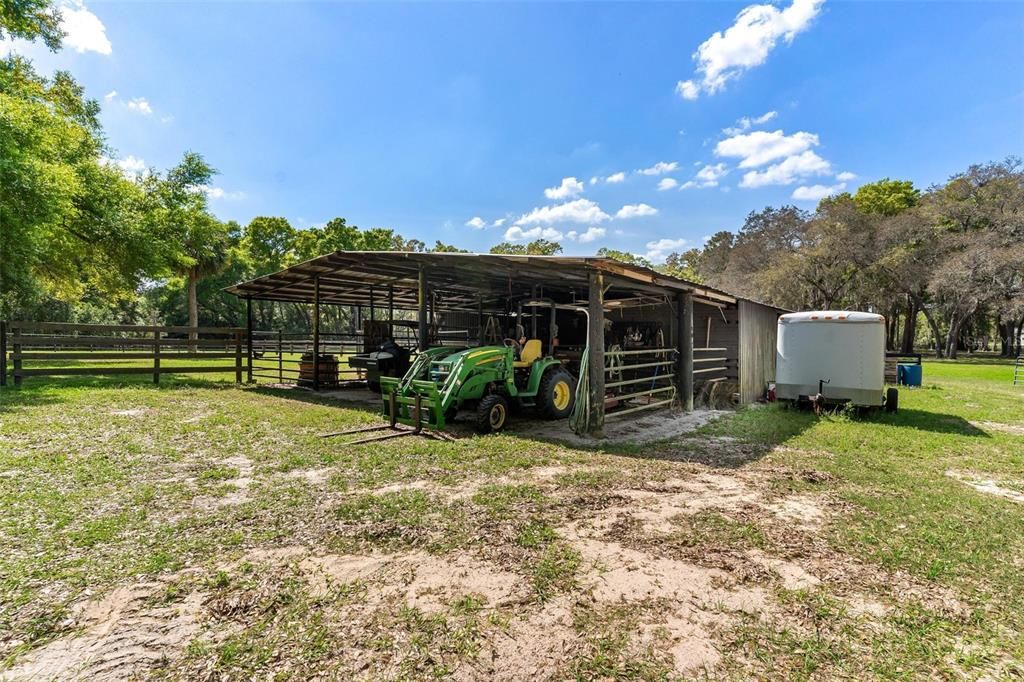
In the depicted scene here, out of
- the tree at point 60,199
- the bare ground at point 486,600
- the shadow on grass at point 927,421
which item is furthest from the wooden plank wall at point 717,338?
the tree at point 60,199

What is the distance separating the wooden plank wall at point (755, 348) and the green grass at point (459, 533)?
4113 millimetres

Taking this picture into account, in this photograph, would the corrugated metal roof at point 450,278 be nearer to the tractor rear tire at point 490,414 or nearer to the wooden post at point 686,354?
the wooden post at point 686,354

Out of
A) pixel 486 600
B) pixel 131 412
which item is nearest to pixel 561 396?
pixel 486 600

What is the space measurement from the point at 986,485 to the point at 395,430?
21.9 feet

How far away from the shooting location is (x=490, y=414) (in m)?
6.58

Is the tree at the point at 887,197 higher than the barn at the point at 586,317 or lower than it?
higher

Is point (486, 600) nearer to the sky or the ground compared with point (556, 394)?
nearer to the ground

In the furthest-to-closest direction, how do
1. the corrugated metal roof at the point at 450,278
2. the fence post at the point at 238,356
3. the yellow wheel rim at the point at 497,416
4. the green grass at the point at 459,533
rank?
the fence post at the point at 238,356
the corrugated metal roof at the point at 450,278
the yellow wheel rim at the point at 497,416
the green grass at the point at 459,533

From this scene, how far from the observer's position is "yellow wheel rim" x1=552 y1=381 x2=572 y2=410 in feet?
25.4

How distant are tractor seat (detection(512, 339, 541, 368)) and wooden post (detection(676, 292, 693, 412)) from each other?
10.7ft

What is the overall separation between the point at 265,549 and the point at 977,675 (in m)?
3.74

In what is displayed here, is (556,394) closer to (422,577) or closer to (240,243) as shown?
(422,577)

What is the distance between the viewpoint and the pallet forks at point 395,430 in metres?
6.00

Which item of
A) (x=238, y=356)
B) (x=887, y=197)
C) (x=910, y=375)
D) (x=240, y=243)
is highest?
(x=887, y=197)
